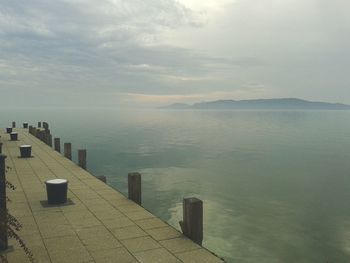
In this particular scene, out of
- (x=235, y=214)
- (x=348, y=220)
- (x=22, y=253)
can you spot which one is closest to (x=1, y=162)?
(x=22, y=253)

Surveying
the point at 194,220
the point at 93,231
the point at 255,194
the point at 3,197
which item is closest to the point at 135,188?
the point at 93,231

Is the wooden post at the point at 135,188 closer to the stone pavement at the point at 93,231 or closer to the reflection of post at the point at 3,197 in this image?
the stone pavement at the point at 93,231

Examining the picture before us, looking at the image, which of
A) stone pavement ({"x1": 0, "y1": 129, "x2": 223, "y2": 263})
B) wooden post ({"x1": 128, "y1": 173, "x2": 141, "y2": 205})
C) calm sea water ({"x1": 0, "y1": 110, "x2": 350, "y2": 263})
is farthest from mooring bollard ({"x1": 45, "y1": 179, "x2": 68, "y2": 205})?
calm sea water ({"x1": 0, "y1": 110, "x2": 350, "y2": 263})

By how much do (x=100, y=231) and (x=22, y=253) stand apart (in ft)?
6.85

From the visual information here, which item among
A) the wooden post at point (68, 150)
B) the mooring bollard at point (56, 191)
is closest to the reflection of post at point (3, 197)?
the mooring bollard at point (56, 191)

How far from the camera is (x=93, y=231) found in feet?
31.1

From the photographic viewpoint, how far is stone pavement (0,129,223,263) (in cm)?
792

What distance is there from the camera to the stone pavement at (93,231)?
792cm

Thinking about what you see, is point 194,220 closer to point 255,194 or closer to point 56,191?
point 56,191

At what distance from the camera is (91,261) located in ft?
25.2

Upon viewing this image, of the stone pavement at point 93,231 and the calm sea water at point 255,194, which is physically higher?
the stone pavement at point 93,231

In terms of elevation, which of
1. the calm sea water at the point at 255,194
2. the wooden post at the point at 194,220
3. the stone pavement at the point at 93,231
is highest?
the wooden post at the point at 194,220

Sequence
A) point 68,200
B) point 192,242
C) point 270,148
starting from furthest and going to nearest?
point 270,148 < point 68,200 < point 192,242

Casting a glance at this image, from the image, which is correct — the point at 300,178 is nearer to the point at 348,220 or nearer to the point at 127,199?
the point at 348,220
